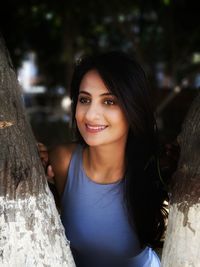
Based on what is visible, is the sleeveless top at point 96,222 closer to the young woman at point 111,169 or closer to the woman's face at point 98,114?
the young woman at point 111,169

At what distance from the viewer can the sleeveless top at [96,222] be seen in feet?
7.64

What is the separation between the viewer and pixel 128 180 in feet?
7.78

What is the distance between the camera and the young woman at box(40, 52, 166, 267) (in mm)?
2189

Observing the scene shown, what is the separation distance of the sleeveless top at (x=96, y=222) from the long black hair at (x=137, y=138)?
6 centimetres

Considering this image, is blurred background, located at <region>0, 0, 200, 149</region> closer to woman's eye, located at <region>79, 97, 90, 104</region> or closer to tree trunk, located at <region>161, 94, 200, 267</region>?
woman's eye, located at <region>79, 97, 90, 104</region>

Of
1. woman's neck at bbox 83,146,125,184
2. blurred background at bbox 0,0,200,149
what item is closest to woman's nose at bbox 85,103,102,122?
woman's neck at bbox 83,146,125,184

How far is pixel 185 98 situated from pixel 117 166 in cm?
932

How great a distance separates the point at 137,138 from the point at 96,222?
1.55ft

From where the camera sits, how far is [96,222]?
2.34 m


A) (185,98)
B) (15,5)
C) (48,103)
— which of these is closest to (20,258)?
(15,5)

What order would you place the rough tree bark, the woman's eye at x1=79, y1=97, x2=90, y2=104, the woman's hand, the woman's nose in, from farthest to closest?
1. the woman's hand
2. the woman's eye at x1=79, y1=97, x2=90, y2=104
3. the woman's nose
4. the rough tree bark

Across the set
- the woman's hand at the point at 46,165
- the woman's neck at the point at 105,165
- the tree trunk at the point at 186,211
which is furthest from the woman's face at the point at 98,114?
the tree trunk at the point at 186,211

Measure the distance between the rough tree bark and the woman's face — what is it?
1.05ft

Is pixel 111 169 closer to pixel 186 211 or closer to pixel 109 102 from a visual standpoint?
pixel 109 102
